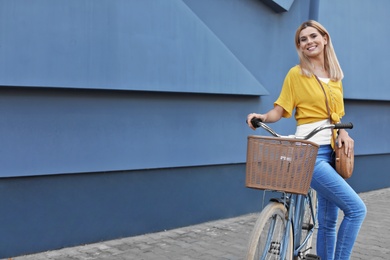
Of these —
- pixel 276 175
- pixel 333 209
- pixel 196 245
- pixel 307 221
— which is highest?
pixel 276 175

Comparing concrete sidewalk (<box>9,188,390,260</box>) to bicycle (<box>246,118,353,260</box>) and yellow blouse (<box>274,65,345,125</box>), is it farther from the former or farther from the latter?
yellow blouse (<box>274,65,345,125</box>)

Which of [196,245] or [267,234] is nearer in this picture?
[267,234]

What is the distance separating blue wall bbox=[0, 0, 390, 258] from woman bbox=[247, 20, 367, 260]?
6.20 ft

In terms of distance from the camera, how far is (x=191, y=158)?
516 cm

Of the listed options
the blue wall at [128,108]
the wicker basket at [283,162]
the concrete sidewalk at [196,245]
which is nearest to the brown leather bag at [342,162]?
the wicker basket at [283,162]

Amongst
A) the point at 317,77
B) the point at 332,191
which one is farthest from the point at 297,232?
the point at 317,77

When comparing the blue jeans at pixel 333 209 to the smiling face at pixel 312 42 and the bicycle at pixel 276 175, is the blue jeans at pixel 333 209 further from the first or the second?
the smiling face at pixel 312 42

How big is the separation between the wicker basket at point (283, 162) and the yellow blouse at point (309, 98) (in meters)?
0.54

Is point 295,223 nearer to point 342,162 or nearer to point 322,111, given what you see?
point 342,162

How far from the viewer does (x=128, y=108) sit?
4645 millimetres

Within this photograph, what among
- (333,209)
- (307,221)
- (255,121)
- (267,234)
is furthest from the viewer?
(307,221)

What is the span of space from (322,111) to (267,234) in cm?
96

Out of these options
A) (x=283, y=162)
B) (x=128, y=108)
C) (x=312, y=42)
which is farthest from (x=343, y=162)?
(x=128, y=108)

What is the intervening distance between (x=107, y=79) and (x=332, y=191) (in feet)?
7.94
